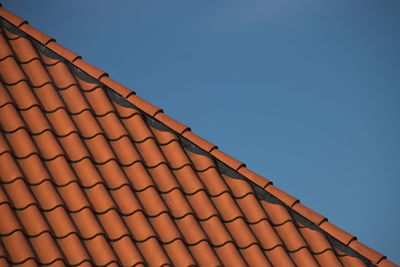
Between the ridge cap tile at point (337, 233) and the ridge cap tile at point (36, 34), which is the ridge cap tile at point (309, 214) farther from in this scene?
the ridge cap tile at point (36, 34)

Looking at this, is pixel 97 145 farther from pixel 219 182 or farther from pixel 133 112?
pixel 219 182

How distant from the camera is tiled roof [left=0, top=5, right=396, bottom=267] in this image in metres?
4.88

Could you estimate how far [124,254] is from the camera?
4.85m

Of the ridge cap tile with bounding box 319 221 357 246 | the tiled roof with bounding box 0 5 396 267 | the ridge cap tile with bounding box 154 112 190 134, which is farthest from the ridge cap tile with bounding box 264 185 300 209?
the ridge cap tile with bounding box 154 112 190 134

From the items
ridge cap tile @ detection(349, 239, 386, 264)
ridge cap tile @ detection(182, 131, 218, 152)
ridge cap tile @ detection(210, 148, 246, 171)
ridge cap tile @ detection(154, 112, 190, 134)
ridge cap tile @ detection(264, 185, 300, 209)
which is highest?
ridge cap tile @ detection(154, 112, 190, 134)

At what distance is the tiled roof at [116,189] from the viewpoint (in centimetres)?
488

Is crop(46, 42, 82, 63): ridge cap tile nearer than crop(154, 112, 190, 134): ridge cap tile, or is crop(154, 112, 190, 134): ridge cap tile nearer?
crop(154, 112, 190, 134): ridge cap tile

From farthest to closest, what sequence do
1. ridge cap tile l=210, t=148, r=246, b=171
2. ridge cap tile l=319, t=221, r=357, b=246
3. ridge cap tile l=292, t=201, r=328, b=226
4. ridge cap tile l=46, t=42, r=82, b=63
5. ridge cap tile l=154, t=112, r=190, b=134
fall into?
ridge cap tile l=46, t=42, r=82, b=63 → ridge cap tile l=154, t=112, r=190, b=134 → ridge cap tile l=210, t=148, r=246, b=171 → ridge cap tile l=292, t=201, r=328, b=226 → ridge cap tile l=319, t=221, r=357, b=246

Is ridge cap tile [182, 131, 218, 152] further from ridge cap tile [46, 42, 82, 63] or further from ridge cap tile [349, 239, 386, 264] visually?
ridge cap tile [349, 239, 386, 264]

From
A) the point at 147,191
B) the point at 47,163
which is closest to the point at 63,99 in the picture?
the point at 47,163

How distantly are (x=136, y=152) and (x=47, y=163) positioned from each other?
78 centimetres

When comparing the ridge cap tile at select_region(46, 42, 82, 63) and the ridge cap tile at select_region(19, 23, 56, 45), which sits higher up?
the ridge cap tile at select_region(19, 23, 56, 45)

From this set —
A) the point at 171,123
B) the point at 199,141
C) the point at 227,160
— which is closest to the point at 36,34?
the point at 171,123

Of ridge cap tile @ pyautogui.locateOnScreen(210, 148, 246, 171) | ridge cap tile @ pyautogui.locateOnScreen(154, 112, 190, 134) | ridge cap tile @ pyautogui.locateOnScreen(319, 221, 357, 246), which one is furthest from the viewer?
ridge cap tile @ pyautogui.locateOnScreen(154, 112, 190, 134)
